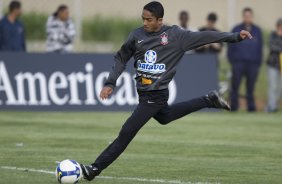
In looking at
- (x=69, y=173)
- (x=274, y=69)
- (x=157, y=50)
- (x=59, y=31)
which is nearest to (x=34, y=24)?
(x=59, y=31)

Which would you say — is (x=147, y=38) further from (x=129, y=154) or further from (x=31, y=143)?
(x=31, y=143)

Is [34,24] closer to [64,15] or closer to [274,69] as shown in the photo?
[64,15]

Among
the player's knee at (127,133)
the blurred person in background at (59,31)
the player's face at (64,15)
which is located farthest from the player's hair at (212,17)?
the player's knee at (127,133)

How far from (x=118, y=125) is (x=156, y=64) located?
8389 mm

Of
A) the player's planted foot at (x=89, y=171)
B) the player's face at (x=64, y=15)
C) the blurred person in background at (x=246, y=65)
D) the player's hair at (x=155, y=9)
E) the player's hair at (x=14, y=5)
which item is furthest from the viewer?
the blurred person in background at (x=246, y=65)

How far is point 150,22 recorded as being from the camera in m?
11.5

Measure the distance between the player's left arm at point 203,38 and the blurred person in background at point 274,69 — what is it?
44.5 ft

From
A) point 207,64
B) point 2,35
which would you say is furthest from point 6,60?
point 207,64

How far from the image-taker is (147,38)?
11.6m

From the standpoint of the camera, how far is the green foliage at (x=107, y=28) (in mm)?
28692

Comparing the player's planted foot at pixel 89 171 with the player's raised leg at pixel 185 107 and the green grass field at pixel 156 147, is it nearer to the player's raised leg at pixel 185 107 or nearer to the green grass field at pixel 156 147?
the green grass field at pixel 156 147

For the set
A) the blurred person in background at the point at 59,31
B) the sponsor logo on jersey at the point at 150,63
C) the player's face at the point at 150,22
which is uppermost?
the player's face at the point at 150,22

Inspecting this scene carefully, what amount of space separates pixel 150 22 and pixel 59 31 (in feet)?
41.5

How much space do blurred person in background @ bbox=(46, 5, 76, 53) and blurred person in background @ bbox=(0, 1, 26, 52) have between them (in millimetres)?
816
